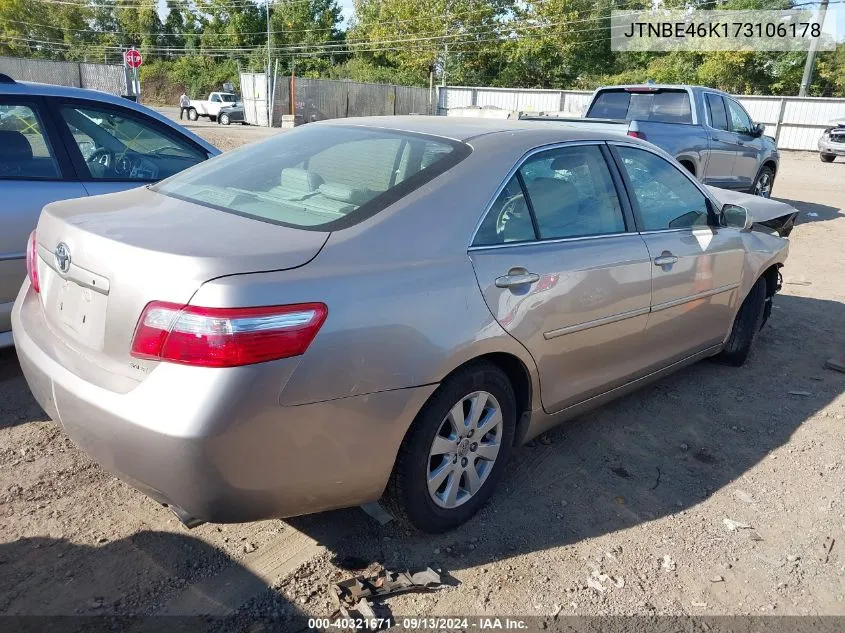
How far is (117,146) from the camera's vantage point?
442 cm

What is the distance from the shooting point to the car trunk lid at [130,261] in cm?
210

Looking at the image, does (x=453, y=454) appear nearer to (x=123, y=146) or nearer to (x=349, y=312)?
(x=349, y=312)

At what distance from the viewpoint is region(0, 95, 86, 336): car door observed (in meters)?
3.76

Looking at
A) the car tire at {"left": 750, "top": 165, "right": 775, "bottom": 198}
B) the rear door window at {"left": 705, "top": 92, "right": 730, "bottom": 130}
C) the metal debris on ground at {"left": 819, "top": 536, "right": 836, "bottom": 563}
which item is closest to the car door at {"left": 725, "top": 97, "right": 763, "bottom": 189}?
the rear door window at {"left": 705, "top": 92, "right": 730, "bottom": 130}

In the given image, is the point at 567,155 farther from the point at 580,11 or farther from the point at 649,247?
the point at 580,11

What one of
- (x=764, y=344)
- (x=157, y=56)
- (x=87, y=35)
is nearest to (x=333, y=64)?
(x=157, y=56)

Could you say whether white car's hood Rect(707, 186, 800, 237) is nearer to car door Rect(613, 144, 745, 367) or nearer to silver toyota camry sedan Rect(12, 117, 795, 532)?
car door Rect(613, 144, 745, 367)

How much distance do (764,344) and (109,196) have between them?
4.90 meters

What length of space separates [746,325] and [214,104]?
35286 millimetres

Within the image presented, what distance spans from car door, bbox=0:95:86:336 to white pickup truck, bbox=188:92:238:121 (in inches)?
1319

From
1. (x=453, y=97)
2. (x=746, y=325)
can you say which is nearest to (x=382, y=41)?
(x=453, y=97)

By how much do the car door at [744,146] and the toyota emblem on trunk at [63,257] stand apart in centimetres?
1011

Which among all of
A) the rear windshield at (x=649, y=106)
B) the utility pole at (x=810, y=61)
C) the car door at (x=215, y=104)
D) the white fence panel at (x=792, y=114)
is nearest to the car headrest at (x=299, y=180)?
the rear windshield at (x=649, y=106)

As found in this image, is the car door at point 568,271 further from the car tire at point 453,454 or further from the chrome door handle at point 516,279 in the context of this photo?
the car tire at point 453,454
